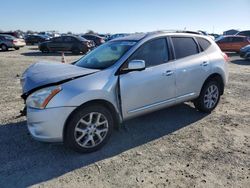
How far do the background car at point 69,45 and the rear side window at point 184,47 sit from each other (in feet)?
55.4

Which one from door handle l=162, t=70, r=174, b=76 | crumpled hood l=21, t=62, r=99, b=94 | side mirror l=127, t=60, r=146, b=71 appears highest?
side mirror l=127, t=60, r=146, b=71

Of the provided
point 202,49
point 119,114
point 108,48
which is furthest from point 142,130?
point 202,49

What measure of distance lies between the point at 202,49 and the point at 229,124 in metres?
1.62

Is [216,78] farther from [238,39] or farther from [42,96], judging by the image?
[238,39]

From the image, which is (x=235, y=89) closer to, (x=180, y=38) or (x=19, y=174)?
(x=180, y=38)

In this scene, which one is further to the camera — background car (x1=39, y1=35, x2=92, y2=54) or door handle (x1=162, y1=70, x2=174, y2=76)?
background car (x1=39, y1=35, x2=92, y2=54)

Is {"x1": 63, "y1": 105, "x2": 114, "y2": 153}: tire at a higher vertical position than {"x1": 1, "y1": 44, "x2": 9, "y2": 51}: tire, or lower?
higher

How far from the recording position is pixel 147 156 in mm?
3992

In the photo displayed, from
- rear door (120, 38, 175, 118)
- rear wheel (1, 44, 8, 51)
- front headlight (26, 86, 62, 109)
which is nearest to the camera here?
front headlight (26, 86, 62, 109)

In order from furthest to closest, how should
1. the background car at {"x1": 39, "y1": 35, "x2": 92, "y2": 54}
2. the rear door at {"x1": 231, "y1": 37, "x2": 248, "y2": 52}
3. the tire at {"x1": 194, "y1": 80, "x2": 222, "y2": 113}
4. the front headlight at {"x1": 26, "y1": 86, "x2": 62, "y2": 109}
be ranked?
the rear door at {"x1": 231, "y1": 37, "x2": 248, "y2": 52}
the background car at {"x1": 39, "y1": 35, "x2": 92, "y2": 54}
the tire at {"x1": 194, "y1": 80, "x2": 222, "y2": 113}
the front headlight at {"x1": 26, "y1": 86, "x2": 62, "y2": 109}

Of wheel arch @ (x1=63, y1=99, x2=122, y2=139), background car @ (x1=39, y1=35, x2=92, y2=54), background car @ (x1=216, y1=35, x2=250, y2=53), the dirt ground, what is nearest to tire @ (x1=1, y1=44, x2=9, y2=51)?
background car @ (x1=39, y1=35, x2=92, y2=54)

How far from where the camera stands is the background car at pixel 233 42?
71.8ft

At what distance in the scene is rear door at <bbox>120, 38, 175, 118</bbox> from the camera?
4.25m

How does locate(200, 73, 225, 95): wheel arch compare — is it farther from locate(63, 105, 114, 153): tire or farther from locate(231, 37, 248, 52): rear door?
locate(231, 37, 248, 52): rear door
